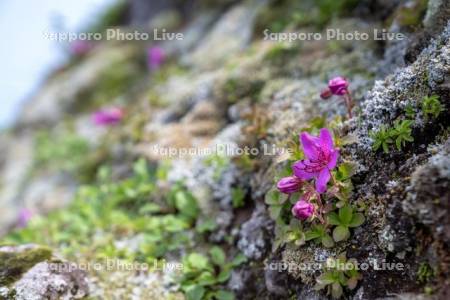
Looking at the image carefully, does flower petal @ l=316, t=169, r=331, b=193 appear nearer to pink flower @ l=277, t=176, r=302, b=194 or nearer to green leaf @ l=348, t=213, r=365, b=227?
pink flower @ l=277, t=176, r=302, b=194

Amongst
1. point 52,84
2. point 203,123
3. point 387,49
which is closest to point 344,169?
point 387,49

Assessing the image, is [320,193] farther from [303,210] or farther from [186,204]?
[186,204]

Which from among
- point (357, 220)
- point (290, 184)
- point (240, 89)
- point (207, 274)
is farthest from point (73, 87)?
point (357, 220)

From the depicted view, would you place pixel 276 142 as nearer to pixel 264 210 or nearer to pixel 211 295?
pixel 264 210

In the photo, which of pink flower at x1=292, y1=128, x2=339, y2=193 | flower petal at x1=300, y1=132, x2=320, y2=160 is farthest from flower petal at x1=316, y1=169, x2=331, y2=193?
flower petal at x1=300, y1=132, x2=320, y2=160

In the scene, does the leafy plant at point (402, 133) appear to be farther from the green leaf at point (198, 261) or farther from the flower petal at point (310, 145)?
the green leaf at point (198, 261)
